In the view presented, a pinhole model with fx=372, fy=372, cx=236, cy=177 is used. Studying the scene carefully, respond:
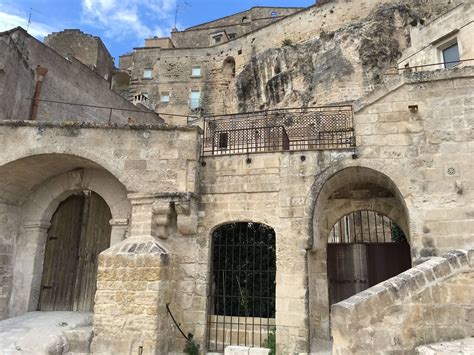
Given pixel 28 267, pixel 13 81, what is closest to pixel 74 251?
pixel 28 267

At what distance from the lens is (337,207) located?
8141 mm

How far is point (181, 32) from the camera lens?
3738cm

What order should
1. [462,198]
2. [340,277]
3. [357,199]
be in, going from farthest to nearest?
A: 1. [340,277]
2. [357,199]
3. [462,198]

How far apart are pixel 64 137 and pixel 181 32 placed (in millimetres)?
33324

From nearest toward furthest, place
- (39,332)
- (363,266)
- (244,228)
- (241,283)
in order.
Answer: (39,332) → (241,283) → (244,228) → (363,266)

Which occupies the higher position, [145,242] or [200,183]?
[200,183]

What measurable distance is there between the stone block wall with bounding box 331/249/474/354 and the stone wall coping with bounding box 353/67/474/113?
309cm

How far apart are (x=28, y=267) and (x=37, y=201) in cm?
140

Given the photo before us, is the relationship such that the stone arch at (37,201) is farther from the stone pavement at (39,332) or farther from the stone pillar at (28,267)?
Answer: the stone pavement at (39,332)

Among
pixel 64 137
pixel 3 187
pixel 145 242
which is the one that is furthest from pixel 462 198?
pixel 3 187

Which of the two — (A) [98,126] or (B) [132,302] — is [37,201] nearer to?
(A) [98,126]

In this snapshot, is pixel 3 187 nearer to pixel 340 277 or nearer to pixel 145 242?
pixel 145 242

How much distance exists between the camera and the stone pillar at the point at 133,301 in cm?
596


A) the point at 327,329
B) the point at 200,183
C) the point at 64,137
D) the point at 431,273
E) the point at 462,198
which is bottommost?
the point at 327,329
